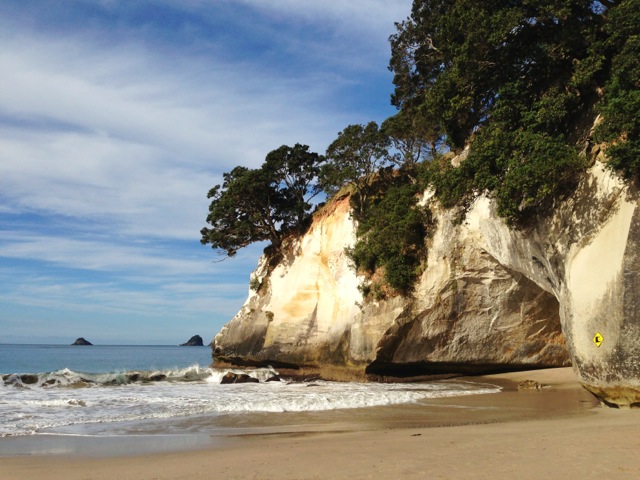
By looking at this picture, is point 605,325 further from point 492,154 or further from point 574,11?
point 574,11

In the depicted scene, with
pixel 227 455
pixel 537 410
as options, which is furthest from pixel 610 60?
pixel 227 455

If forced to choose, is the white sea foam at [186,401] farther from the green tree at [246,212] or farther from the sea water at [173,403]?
the green tree at [246,212]

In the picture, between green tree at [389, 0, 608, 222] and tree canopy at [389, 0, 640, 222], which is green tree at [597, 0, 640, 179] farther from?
green tree at [389, 0, 608, 222]

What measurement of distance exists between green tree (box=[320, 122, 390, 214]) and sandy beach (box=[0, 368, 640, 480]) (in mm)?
16157

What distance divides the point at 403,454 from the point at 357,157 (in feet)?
66.9

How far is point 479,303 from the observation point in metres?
20.1

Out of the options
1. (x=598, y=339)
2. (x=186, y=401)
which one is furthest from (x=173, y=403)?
(x=598, y=339)

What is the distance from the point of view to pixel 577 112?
15008 millimetres

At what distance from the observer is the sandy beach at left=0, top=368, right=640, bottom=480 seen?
646 centimetres

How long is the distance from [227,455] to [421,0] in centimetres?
2107

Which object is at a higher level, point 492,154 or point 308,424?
point 492,154

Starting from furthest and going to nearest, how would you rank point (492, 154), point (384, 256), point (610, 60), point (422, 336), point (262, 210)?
point (262, 210), point (384, 256), point (422, 336), point (492, 154), point (610, 60)

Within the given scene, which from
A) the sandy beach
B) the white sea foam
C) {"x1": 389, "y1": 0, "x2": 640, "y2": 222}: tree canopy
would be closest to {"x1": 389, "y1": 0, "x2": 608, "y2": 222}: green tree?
{"x1": 389, "y1": 0, "x2": 640, "y2": 222}: tree canopy

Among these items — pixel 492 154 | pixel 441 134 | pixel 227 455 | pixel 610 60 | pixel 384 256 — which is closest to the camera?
pixel 227 455
